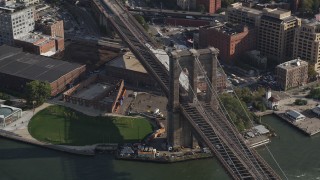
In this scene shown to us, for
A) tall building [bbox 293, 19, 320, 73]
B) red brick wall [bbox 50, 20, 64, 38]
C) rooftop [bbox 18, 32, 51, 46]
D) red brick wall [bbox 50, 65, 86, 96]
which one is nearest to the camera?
red brick wall [bbox 50, 65, 86, 96]

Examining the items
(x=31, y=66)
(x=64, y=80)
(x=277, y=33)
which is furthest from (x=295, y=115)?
(x=31, y=66)

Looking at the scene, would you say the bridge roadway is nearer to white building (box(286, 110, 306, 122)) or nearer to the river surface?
the river surface

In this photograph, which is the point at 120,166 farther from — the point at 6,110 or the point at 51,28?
the point at 51,28

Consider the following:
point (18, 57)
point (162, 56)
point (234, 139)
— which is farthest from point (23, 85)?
point (234, 139)

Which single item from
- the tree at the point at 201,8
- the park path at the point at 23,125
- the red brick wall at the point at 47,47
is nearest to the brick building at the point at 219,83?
the park path at the point at 23,125

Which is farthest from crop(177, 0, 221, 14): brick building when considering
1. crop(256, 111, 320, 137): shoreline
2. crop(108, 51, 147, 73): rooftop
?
crop(256, 111, 320, 137): shoreline
